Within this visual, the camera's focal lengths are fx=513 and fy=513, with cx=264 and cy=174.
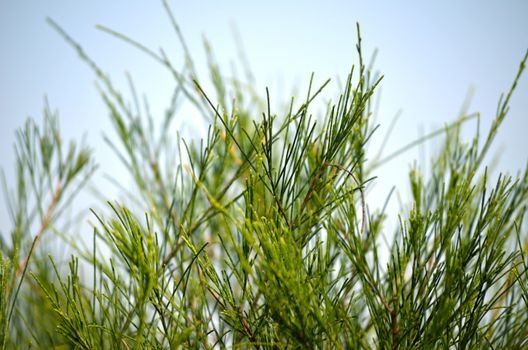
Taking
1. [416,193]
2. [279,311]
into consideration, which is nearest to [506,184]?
[416,193]

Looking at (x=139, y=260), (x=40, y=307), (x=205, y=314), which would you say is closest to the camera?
(x=139, y=260)

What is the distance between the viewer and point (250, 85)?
0.90m

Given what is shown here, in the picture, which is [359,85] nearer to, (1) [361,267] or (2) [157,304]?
(1) [361,267]

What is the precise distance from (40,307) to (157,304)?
0.47m

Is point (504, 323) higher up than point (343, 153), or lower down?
lower down

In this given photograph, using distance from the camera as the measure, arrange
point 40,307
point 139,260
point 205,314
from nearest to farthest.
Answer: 1. point 139,260
2. point 205,314
3. point 40,307

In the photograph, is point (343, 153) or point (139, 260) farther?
point (343, 153)

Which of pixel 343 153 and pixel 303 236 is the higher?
pixel 343 153

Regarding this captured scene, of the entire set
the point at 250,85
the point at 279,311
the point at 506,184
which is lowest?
the point at 279,311

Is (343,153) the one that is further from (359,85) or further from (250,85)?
(250,85)

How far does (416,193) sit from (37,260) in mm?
659

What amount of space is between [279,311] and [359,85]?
209mm

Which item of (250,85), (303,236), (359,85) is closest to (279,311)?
(303,236)

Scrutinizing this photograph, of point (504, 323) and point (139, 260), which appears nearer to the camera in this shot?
point (139, 260)
